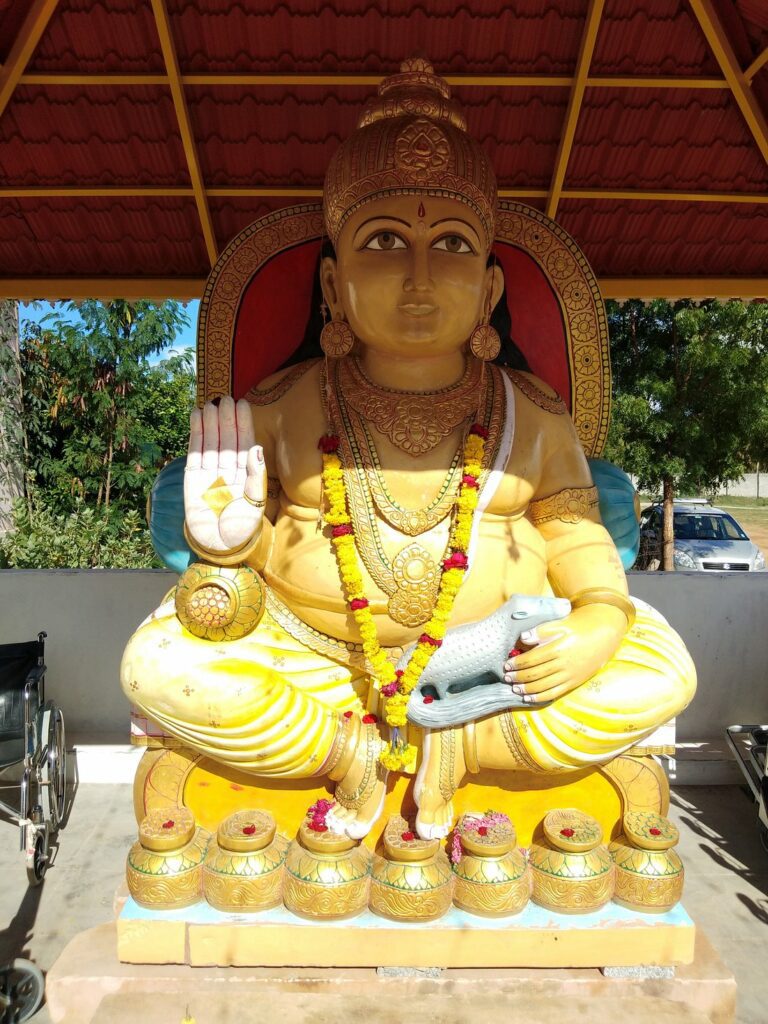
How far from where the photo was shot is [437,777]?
267 cm

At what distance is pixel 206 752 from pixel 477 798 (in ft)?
3.11

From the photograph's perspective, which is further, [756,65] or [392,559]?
[756,65]

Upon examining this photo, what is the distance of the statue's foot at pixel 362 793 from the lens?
106 inches

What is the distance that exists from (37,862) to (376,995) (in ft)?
6.66

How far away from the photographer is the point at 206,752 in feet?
8.69

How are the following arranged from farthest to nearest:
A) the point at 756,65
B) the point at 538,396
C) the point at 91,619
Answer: the point at 91,619 → the point at 756,65 → the point at 538,396

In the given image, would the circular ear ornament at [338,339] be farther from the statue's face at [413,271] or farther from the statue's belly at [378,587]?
the statue's belly at [378,587]

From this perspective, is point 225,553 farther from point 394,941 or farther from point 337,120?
point 337,120

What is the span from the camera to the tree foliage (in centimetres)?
1060

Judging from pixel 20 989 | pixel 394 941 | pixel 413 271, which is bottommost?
pixel 20 989

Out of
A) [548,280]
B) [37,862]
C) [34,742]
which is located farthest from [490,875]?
[34,742]

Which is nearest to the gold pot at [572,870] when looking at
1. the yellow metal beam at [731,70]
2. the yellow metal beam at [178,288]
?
the yellow metal beam at [178,288]

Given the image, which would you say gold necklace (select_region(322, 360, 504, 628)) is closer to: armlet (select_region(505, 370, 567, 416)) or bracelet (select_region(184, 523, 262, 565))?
armlet (select_region(505, 370, 567, 416))

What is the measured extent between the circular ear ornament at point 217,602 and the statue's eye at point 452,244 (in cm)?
129
